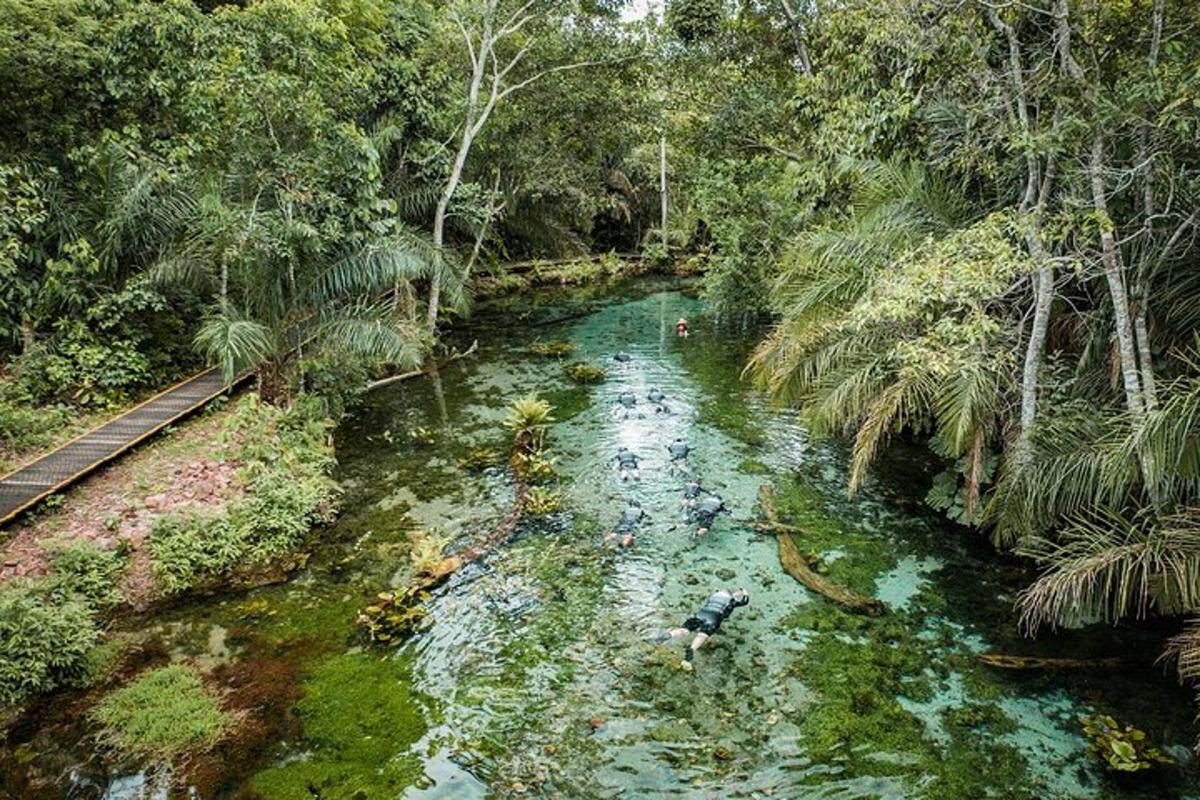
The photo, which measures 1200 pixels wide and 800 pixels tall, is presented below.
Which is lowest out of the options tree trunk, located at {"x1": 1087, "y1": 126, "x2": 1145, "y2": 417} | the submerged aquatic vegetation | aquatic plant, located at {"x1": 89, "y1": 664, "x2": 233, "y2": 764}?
the submerged aquatic vegetation

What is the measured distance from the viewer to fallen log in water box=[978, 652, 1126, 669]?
5.34 m

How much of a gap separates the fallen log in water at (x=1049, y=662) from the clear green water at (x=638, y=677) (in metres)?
0.13

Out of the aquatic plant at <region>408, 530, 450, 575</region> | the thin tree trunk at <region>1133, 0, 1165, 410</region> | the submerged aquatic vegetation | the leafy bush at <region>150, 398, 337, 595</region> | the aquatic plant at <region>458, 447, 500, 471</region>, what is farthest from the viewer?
the aquatic plant at <region>458, 447, 500, 471</region>

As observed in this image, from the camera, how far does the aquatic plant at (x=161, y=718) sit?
4.57 metres

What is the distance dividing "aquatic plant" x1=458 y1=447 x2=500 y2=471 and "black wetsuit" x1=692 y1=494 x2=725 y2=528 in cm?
325

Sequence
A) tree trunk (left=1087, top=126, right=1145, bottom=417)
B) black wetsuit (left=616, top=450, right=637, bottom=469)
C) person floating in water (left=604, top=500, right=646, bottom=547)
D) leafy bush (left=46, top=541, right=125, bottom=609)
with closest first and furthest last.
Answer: tree trunk (left=1087, top=126, right=1145, bottom=417), leafy bush (left=46, top=541, right=125, bottom=609), person floating in water (left=604, top=500, right=646, bottom=547), black wetsuit (left=616, top=450, right=637, bottom=469)

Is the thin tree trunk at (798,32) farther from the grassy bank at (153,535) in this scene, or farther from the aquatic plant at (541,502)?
the grassy bank at (153,535)

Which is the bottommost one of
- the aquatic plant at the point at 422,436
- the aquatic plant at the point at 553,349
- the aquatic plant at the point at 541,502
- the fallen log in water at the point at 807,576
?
the fallen log in water at the point at 807,576

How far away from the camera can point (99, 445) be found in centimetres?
809

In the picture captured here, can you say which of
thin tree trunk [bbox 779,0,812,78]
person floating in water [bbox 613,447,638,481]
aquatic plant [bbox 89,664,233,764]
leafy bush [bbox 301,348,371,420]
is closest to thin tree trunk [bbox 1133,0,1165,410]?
person floating in water [bbox 613,447,638,481]

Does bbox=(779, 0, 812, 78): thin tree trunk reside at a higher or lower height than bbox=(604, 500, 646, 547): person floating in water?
higher

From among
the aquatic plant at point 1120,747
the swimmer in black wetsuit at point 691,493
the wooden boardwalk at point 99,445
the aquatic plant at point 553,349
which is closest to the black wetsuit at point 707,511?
the swimmer in black wetsuit at point 691,493

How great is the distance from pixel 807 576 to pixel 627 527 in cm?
201

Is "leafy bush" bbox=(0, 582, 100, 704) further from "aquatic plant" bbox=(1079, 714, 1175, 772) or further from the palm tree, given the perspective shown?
"aquatic plant" bbox=(1079, 714, 1175, 772)
